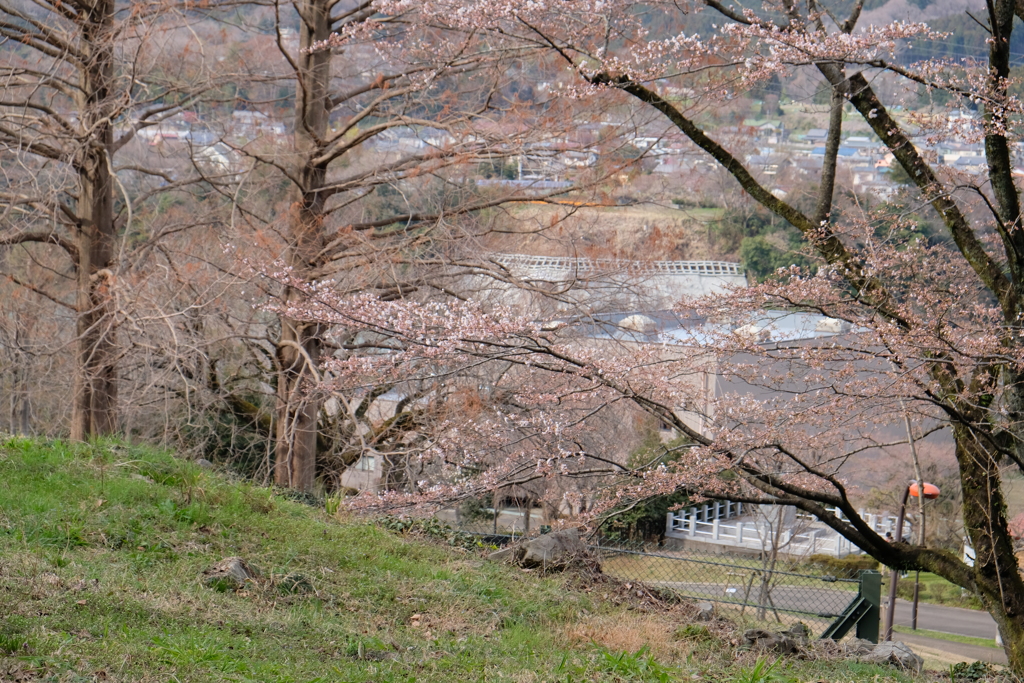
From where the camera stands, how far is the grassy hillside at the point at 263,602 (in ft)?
12.0

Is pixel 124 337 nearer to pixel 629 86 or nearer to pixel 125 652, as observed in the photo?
pixel 629 86

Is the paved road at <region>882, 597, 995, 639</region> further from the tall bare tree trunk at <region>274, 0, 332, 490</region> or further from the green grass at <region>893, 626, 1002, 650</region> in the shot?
the tall bare tree trunk at <region>274, 0, 332, 490</region>

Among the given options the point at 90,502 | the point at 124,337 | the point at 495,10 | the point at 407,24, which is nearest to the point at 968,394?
the point at 495,10

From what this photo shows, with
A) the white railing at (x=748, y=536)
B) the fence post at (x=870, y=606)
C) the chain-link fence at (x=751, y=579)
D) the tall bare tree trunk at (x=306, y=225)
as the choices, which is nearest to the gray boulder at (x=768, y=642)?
the chain-link fence at (x=751, y=579)

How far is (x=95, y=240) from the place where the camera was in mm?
10867

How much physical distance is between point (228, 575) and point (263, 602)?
0.99ft

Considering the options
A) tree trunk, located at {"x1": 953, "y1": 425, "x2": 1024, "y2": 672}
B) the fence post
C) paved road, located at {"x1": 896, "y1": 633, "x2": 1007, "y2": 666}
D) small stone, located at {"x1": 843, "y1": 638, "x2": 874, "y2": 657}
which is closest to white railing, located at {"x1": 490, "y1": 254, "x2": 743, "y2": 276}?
the fence post

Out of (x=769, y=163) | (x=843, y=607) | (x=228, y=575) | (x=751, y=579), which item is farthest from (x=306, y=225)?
(x=769, y=163)

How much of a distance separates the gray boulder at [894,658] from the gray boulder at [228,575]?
4484 millimetres

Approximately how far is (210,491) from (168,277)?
4473 mm

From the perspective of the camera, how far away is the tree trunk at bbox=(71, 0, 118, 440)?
392 inches

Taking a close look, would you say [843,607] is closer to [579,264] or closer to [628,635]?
[579,264]

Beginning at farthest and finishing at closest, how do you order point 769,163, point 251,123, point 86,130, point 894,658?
point 769,163
point 251,123
point 86,130
point 894,658

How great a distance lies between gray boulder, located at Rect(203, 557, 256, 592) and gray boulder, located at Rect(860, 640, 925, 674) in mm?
4484
